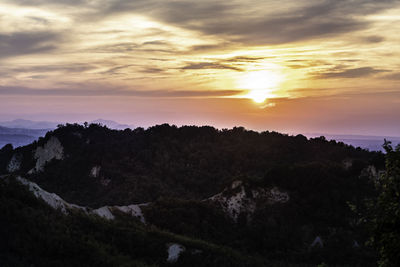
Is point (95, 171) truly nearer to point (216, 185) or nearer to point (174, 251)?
point (216, 185)

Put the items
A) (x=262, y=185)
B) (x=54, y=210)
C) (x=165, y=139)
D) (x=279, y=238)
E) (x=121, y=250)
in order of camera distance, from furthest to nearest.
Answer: (x=165, y=139)
(x=262, y=185)
(x=279, y=238)
(x=54, y=210)
(x=121, y=250)

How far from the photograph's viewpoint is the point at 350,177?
182ft

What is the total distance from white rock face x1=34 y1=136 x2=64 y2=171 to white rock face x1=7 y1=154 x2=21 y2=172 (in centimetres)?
753

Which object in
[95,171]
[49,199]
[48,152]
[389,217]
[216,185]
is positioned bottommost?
[216,185]

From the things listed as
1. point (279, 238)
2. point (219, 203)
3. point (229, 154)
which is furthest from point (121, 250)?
point (229, 154)

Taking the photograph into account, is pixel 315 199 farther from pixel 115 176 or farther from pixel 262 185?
pixel 115 176

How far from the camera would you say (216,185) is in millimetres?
81375

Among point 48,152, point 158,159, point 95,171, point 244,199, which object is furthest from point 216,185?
point 48,152

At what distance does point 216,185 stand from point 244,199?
29139mm

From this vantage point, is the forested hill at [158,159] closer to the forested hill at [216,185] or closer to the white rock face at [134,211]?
the forested hill at [216,185]

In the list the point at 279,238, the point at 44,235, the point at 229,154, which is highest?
the point at 229,154

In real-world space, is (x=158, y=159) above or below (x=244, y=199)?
above

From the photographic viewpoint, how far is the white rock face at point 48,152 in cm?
10568

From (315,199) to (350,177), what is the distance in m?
8.91
